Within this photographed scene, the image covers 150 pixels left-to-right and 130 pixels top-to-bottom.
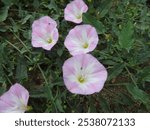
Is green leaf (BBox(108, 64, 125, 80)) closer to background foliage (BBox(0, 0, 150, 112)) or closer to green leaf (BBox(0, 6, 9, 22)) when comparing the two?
background foliage (BBox(0, 0, 150, 112))

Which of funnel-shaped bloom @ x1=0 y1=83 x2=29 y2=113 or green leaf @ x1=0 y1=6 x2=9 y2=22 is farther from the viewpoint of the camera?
green leaf @ x1=0 y1=6 x2=9 y2=22

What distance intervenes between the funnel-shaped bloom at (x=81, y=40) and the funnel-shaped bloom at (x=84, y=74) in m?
0.09

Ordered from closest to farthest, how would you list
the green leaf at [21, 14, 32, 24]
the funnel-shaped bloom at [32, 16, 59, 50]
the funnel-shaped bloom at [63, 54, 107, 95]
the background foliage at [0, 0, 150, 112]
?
the funnel-shaped bloom at [63, 54, 107, 95]
the background foliage at [0, 0, 150, 112]
the funnel-shaped bloom at [32, 16, 59, 50]
the green leaf at [21, 14, 32, 24]

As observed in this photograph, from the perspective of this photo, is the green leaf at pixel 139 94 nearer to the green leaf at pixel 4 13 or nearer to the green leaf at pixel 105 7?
the green leaf at pixel 105 7

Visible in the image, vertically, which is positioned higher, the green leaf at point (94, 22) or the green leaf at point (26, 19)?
the green leaf at point (94, 22)

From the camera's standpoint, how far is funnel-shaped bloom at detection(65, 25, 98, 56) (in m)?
1.62

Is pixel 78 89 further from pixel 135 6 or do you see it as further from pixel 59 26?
pixel 135 6

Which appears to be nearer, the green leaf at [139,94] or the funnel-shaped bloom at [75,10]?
the green leaf at [139,94]

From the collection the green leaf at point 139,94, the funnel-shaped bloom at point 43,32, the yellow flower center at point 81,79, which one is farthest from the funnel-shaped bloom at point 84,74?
the funnel-shaped bloom at point 43,32

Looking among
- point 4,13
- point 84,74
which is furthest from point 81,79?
point 4,13

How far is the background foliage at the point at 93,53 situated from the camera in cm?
160

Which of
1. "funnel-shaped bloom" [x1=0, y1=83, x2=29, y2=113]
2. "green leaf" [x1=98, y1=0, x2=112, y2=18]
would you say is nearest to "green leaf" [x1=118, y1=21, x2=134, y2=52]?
"green leaf" [x1=98, y1=0, x2=112, y2=18]

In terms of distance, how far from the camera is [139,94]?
1529 millimetres

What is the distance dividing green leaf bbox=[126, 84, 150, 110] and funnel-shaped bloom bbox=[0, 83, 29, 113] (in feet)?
1.23
